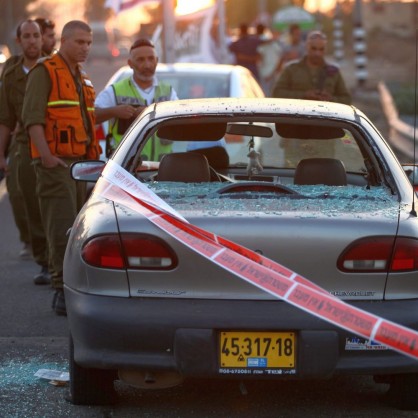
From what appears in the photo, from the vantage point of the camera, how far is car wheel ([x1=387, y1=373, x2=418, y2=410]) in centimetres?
589

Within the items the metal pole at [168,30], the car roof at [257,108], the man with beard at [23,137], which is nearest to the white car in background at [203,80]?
the man with beard at [23,137]

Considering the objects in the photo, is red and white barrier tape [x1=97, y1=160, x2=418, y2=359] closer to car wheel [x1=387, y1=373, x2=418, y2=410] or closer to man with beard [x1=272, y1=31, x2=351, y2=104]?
car wheel [x1=387, y1=373, x2=418, y2=410]

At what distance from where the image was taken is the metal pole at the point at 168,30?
17969 millimetres

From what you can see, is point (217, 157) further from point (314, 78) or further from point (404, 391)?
point (314, 78)

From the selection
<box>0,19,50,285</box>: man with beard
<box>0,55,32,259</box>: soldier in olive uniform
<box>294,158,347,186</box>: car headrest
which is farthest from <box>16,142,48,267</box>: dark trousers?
<box>294,158,347,186</box>: car headrest

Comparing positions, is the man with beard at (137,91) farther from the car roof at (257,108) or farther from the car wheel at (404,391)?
the car wheel at (404,391)

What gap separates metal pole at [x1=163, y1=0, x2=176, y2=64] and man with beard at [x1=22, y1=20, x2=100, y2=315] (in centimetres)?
954

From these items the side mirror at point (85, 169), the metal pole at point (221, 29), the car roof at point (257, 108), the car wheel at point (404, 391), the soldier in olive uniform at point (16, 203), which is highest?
the car roof at point (257, 108)

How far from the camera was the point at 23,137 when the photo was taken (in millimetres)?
9578

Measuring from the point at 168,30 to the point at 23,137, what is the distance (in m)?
8.86

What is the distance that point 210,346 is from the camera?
5.39 meters

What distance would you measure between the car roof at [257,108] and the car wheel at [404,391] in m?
1.27

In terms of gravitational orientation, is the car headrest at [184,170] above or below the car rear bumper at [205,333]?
above

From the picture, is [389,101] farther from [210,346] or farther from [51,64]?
[210,346]
